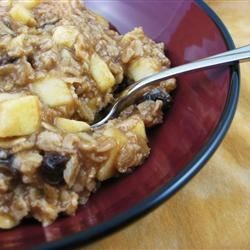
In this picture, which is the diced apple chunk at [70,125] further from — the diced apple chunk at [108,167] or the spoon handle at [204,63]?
the spoon handle at [204,63]

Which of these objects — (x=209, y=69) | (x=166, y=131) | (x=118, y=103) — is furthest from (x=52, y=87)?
(x=209, y=69)

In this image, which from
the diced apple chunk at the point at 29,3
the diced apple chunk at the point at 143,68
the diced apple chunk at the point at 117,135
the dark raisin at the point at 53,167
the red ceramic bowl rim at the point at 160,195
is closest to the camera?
the red ceramic bowl rim at the point at 160,195

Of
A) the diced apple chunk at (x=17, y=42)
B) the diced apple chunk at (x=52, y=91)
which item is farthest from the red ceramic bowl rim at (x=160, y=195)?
the diced apple chunk at (x=17, y=42)

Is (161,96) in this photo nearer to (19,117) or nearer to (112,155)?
(112,155)

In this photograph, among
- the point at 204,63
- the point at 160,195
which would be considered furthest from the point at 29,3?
the point at 160,195

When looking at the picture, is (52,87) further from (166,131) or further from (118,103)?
(166,131)

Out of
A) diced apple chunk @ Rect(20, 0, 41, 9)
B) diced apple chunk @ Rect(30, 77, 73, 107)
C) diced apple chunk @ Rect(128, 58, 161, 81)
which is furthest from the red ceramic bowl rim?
diced apple chunk @ Rect(20, 0, 41, 9)

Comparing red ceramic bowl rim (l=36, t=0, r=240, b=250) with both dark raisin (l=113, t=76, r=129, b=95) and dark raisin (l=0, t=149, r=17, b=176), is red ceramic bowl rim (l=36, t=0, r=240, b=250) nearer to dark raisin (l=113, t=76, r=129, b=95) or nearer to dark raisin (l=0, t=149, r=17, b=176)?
dark raisin (l=0, t=149, r=17, b=176)
